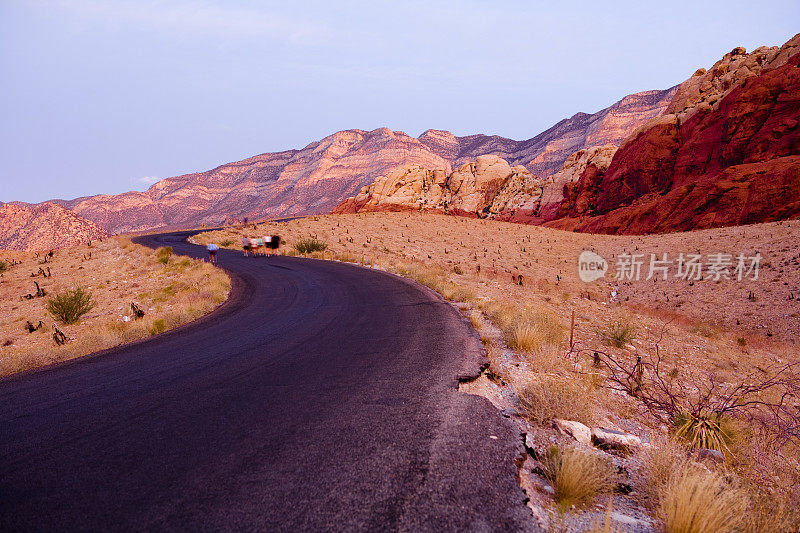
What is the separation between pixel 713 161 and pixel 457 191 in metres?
43.3

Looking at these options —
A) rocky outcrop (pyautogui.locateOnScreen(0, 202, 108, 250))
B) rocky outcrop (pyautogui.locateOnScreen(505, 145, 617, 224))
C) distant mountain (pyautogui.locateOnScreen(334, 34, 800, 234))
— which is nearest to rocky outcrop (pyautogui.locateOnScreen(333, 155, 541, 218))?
distant mountain (pyautogui.locateOnScreen(334, 34, 800, 234))

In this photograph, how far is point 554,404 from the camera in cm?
429

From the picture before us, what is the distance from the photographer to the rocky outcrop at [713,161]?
33.1 meters

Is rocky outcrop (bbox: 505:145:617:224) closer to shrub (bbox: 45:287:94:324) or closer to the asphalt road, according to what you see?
shrub (bbox: 45:287:94:324)

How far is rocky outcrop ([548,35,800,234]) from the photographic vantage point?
108 ft

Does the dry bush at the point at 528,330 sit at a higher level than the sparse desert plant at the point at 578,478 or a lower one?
lower

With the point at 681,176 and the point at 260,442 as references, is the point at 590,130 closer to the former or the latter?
the point at 681,176

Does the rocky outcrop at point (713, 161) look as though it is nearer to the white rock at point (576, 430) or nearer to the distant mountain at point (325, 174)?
the white rock at point (576, 430)

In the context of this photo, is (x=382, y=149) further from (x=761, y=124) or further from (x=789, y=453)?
(x=789, y=453)

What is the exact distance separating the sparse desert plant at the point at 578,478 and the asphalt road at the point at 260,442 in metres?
0.35

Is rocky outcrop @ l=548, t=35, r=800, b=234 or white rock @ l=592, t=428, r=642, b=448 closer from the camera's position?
white rock @ l=592, t=428, r=642, b=448

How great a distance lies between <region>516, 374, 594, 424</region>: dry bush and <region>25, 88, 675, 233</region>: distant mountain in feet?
461

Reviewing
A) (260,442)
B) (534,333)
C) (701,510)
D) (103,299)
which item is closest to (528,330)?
(534,333)

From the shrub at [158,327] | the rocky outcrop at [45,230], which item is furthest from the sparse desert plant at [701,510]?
the rocky outcrop at [45,230]
